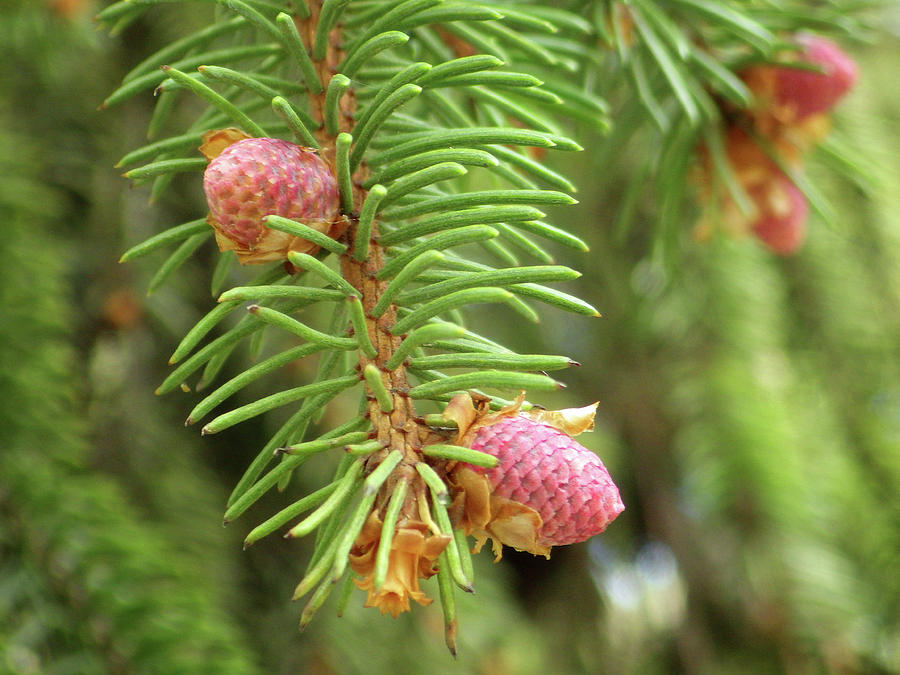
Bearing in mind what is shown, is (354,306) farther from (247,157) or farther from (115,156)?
(115,156)

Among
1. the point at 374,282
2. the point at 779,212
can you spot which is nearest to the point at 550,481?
the point at 374,282

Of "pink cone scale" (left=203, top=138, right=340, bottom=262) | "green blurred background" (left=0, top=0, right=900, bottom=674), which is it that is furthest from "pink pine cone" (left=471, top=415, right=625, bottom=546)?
"green blurred background" (left=0, top=0, right=900, bottom=674)

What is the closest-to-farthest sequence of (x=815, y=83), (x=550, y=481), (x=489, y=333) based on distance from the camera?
(x=550, y=481), (x=815, y=83), (x=489, y=333)

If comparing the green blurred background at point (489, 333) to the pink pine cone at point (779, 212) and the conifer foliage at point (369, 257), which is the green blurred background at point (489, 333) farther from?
the conifer foliage at point (369, 257)

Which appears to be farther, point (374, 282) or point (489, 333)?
point (489, 333)

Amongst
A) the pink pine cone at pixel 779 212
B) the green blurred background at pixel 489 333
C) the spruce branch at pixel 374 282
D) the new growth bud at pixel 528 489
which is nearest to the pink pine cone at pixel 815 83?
the pink pine cone at pixel 779 212

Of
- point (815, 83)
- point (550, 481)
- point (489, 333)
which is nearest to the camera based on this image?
point (550, 481)

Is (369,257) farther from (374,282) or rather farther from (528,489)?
(528,489)
